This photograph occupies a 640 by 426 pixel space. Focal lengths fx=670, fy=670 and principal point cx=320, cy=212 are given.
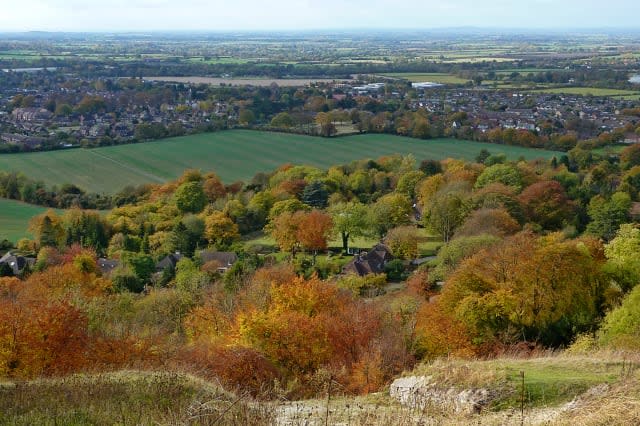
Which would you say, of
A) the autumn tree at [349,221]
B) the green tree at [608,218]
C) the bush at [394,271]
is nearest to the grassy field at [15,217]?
the autumn tree at [349,221]

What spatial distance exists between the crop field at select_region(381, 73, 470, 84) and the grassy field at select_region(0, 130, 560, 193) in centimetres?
6100

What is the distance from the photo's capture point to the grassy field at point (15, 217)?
4481cm

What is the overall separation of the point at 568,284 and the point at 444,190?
2499cm

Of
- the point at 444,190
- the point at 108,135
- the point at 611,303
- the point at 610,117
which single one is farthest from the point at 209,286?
the point at 610,117

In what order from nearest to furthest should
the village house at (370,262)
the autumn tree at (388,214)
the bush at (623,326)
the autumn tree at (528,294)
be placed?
the bush at (623,326) < the autumn tree at (528,294) < the village house at (370,262) < the autumn tree at (388,214)

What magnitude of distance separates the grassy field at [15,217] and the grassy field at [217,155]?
6.39 m

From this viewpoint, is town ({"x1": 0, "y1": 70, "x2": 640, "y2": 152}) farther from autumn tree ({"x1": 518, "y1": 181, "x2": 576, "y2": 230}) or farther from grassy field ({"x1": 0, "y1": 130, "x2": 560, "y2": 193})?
autumn tree ({"x1": 518, "y1": 181, "x2": 576, "y2": 230})

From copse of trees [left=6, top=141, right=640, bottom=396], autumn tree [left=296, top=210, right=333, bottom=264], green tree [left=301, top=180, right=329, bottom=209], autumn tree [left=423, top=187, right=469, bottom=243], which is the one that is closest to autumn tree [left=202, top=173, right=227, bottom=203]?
copse of trees [left=6, top=141, right=640, bottom=396]

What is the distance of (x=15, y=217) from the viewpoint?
4853 centimetres

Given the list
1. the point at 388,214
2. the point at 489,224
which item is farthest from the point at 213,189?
the point at 489,224

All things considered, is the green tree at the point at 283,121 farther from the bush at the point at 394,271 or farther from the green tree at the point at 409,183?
the bush at the point at 394,271

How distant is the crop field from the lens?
136 metres

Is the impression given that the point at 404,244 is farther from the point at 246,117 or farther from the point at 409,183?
the point at 246,117

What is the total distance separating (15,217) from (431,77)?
11013 cm
